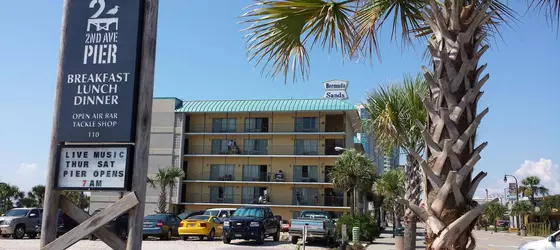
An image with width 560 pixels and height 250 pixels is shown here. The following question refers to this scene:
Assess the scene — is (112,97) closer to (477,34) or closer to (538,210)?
(477,34)

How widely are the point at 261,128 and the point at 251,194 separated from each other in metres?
7.63

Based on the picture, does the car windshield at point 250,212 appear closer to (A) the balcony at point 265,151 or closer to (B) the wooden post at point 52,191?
(B) the wooden post at point 52,191

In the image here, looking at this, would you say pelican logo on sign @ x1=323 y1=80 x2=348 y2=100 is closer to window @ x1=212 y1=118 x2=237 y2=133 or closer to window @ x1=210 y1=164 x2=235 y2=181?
window @ x1=212 y1=118 x2=237 y2=133

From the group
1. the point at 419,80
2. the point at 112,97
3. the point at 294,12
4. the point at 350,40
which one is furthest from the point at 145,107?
the point at 419,80

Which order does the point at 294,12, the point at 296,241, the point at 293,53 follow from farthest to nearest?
1. the point at 296,241
2. the point at 293,53
3. the point at 294,12

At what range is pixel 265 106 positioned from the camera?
5738 cm

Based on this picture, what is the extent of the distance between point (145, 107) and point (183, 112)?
2167 inches

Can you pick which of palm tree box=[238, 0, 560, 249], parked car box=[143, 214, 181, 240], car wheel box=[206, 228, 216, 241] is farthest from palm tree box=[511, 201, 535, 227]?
palm tree box=[238, 0, 560, 249]

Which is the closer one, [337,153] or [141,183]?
[141,183]

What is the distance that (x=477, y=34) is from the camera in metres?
5.45

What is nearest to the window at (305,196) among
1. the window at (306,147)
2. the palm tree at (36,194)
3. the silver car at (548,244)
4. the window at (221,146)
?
the window at (306,147)

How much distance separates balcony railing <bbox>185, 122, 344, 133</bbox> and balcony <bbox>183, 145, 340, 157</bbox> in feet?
5.96

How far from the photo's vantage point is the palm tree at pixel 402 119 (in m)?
11.6

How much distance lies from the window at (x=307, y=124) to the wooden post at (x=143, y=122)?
168 feet
